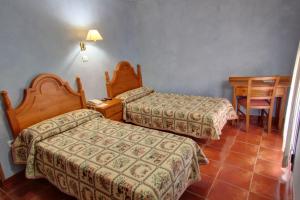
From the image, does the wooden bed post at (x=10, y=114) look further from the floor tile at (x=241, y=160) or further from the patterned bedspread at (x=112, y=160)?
the floor tile at (x=241, y=160)

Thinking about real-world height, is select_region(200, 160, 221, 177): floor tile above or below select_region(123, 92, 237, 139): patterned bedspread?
below

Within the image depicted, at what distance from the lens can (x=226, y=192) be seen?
1878mm

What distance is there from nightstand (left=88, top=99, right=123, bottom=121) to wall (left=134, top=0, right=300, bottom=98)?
Answer: 1.28m

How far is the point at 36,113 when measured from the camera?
7.54 ft

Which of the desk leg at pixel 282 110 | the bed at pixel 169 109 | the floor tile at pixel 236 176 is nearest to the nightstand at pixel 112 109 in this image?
the bed at pixel 169 109

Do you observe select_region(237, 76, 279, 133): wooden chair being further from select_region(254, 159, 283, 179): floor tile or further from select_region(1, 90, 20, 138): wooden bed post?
select_region(1, 90, 20, 138): wooden bed post

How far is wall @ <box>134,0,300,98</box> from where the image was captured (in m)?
2.95

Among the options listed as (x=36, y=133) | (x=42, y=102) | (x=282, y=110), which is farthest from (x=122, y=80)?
(x=282, y=110)

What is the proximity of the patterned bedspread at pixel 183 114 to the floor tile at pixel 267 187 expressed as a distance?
2.09 ft

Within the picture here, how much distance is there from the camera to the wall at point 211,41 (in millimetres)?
2947

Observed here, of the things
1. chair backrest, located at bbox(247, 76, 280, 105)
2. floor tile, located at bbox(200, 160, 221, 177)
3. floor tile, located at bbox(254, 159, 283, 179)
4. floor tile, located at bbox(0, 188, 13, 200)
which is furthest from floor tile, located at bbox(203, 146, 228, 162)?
floor tile, located at bbox(0, 188, 13, 200)

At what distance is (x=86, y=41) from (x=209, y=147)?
2.39m

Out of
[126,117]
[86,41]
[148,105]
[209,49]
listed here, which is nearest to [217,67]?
[209,49]

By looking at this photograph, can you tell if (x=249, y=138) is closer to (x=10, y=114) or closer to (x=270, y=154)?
(x=270, y=154)
